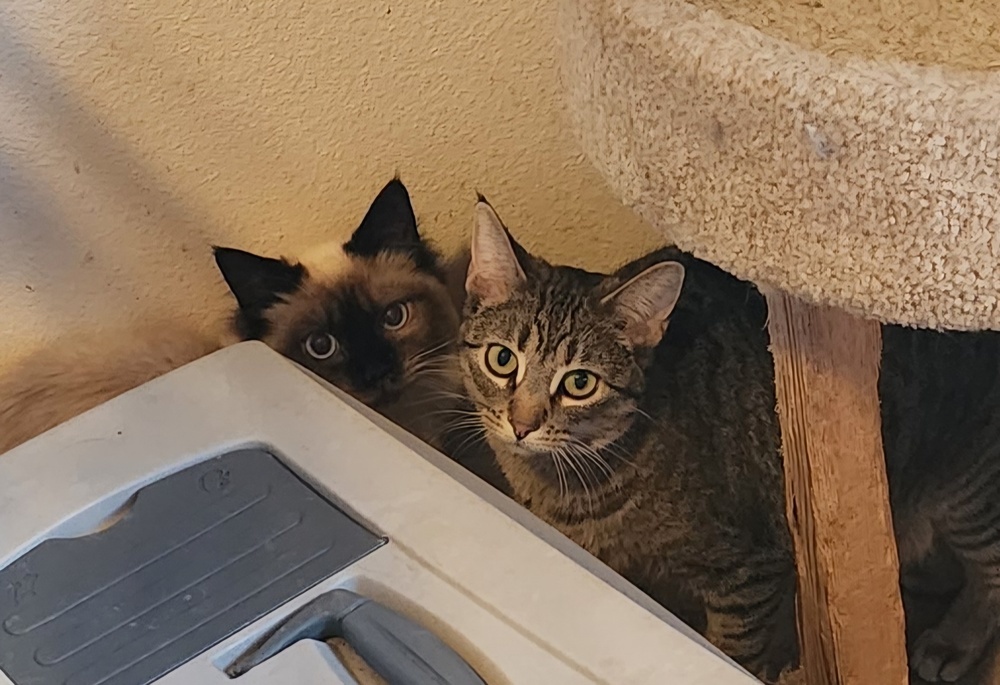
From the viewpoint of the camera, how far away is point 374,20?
4.18 feet

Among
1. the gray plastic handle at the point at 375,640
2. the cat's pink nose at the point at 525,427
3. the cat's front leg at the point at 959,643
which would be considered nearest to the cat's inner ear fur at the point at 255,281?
the cat's pink nose at the point at 525,427

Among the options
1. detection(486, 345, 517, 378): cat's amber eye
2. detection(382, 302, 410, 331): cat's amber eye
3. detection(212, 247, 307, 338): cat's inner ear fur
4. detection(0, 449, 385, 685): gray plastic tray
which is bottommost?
detection(0, 449, 385, 685): gray plastic tray

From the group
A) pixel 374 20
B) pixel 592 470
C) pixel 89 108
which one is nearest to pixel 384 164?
pixel 374 20

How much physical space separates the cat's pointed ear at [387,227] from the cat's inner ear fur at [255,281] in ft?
0.24

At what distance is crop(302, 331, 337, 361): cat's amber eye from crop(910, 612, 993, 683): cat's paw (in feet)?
2.51

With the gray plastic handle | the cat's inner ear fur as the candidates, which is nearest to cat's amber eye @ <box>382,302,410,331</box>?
the cat's inner ear fur

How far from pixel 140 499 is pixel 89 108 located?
469 millimetres

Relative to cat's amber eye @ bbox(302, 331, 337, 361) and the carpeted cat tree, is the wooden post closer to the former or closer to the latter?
the carpeted cat tree

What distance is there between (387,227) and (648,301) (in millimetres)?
335

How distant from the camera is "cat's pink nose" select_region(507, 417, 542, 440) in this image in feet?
3.69

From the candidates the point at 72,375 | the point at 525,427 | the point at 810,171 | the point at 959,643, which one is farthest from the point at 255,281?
the point at 959,643

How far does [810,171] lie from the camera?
0.62 metres

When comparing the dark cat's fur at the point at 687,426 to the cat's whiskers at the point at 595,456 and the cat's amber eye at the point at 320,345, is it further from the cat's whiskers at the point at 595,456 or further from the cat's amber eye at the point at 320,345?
the cat's amber eye at the point at 320,345

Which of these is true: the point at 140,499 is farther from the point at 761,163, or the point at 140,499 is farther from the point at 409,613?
the point at 761,163
